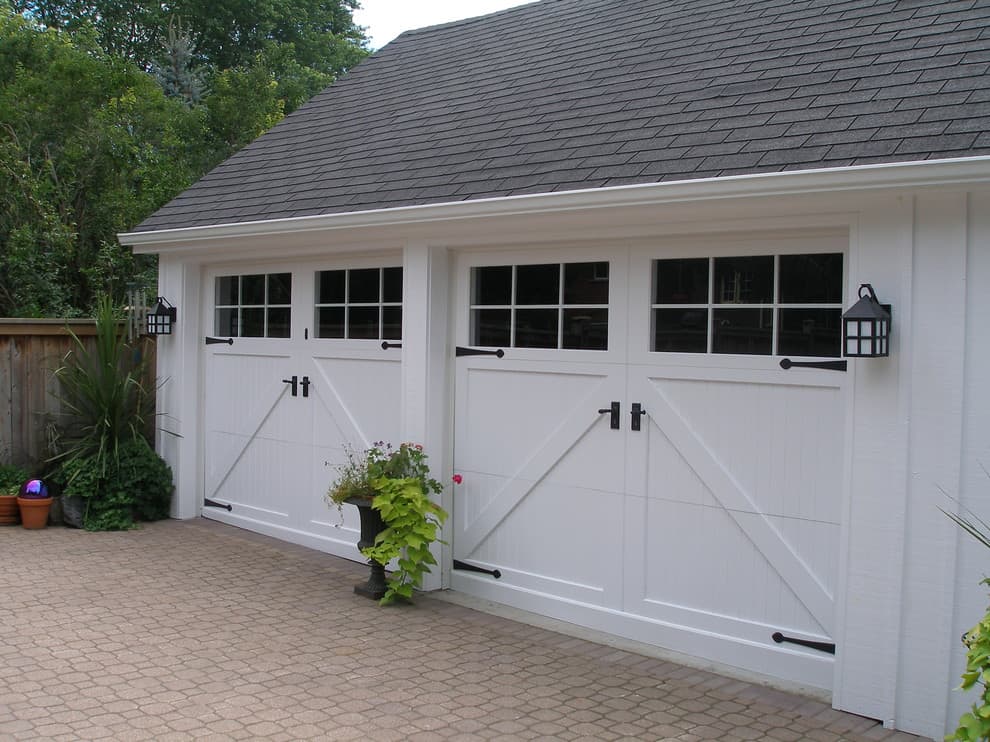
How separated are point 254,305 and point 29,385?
2.05 metres

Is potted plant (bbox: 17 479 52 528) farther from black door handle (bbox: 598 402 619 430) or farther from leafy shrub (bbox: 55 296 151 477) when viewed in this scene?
black door handle (bbox: 598 402 619 430)

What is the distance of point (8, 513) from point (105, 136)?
5.57 m

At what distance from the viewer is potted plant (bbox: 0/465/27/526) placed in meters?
7.77

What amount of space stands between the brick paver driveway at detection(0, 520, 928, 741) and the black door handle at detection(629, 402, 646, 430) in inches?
47.7

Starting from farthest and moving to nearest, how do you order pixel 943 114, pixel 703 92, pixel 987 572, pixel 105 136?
pixel 105 136
pixel 703 92
pixel 943 114
pixel 987 572

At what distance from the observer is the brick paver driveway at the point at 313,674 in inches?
162

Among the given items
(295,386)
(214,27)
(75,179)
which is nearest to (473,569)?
(295,386)

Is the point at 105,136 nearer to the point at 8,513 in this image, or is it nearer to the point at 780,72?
the point at 8,513

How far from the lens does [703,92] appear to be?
5613 millimetres

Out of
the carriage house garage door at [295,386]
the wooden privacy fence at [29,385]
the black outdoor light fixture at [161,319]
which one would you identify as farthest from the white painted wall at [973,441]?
the wooden privacy fence at [29,385]

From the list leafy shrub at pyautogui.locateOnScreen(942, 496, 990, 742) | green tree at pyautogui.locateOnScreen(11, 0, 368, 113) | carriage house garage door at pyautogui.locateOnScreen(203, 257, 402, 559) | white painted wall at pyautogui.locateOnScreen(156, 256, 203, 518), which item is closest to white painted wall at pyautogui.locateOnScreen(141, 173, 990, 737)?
leafy shrub at pyautogui.locateOnScreen(942, 496, 990, 742)

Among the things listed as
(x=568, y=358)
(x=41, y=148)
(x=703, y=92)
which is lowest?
(x=568, y=358)

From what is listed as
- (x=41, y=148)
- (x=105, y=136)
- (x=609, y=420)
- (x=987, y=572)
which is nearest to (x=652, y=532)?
(x=609, y=420)

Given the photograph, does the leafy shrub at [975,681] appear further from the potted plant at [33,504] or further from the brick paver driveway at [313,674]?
the potted plant at [33,504]
